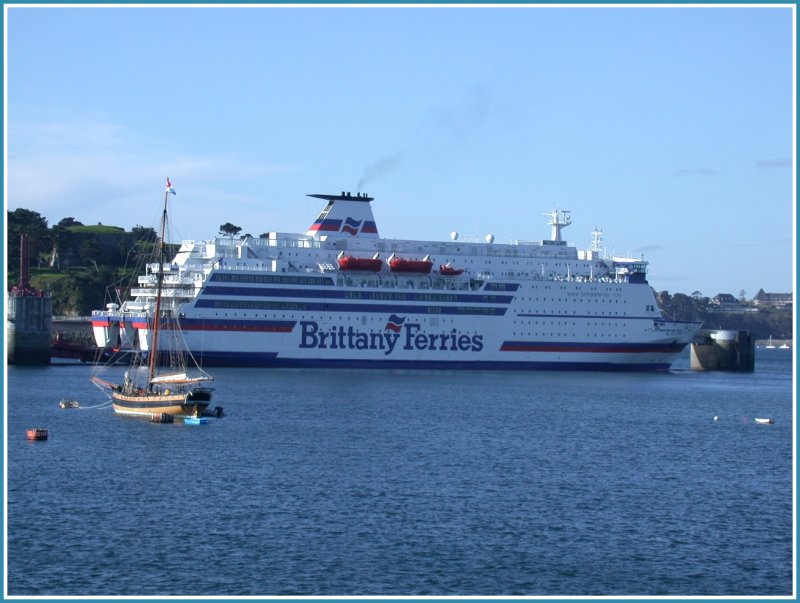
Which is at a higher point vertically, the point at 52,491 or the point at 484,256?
the point at 484,256

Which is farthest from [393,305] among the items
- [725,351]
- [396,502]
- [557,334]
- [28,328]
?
[396,502]

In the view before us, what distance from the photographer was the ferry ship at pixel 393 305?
6506 cm

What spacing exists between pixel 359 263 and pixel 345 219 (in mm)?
3907

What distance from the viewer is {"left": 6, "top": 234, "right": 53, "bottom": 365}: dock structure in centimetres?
6675

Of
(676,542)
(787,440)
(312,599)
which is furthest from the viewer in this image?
(787,440)

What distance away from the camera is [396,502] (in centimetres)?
2761

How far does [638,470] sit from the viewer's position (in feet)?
109

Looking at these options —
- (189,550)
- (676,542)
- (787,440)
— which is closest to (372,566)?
(189,550)

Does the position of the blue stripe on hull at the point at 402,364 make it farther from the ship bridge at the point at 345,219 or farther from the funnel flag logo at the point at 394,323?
the ship bridge at the point at 345,219

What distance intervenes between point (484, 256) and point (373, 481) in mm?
42918

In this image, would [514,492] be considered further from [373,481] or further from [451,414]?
[451,414]

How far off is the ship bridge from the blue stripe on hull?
7917mm

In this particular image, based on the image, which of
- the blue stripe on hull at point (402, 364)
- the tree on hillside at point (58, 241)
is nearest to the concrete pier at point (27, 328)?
the blue stripe on hull at point (402, 364)

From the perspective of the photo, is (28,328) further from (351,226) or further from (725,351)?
(725,351)
